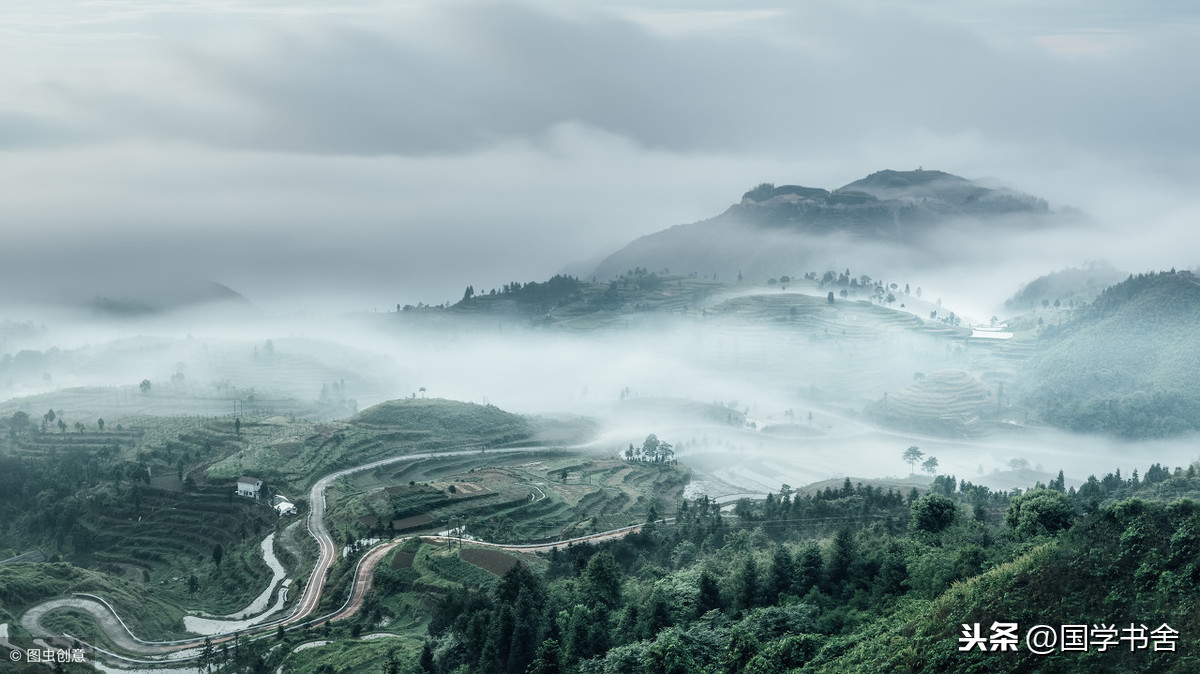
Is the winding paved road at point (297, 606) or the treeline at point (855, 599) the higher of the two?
the treeline at point (855, 599)

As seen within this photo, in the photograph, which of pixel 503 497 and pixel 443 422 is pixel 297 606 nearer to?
pixel 503 497

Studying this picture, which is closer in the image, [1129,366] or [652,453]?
[652,453]

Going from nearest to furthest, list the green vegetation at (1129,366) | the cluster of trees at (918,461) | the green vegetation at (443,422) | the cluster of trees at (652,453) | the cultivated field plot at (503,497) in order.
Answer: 1. the cultivated field plot at (503,497)
2. the green vegetation at (443,422)
3. the cluster of trees at (652,453)
4. the cluster of trees at (918,461)
5. the green vegetation at (1129,366)

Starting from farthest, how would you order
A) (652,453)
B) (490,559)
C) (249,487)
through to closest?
(652,453) → (249,487) → (490,559)

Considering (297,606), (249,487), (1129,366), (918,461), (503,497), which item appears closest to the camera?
(297,606)

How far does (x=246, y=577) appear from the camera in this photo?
63875mm

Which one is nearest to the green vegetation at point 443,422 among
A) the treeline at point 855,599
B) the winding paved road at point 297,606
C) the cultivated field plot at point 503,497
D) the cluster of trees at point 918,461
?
the cultivated field plot at point 503,497

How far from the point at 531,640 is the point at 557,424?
307ft

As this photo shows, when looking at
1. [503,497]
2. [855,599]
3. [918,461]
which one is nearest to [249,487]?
[503,497]

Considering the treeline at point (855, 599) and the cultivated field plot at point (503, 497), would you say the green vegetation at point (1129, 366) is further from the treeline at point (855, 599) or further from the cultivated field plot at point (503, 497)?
the treeline at point (855, 599)

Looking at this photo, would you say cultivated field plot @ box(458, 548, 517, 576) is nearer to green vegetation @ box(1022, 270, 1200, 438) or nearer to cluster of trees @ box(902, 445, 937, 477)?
cluster of trees @ box(902, 445, 937, 477)

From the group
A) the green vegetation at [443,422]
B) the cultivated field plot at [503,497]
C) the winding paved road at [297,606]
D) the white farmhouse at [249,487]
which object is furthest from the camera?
the green vegetation at [443,422]

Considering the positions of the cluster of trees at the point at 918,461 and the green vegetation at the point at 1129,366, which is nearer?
the cluster of trees at the point at 918,461

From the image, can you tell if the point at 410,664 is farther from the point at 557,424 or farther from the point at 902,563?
the point at 557,424
